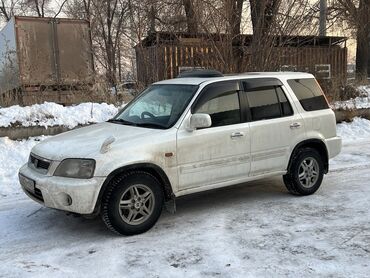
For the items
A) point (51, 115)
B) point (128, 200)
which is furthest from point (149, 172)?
point (51, 115)

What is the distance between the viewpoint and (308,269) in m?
4.28

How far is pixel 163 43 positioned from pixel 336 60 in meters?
11.2

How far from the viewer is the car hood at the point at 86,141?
5.13 metres

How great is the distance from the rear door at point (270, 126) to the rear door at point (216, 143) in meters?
0.15

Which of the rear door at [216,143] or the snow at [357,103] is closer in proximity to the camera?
the rear door at [216,143]

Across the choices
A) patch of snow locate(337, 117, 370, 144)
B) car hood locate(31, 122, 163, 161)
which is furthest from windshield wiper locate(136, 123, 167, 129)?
patch of snow locate(337, 117, 370, 144)

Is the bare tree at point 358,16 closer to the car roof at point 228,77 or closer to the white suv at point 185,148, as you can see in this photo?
the car roof at point 228,77

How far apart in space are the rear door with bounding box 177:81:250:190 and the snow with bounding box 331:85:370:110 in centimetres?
793

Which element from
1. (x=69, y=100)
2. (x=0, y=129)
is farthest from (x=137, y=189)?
(x=69, y=100)

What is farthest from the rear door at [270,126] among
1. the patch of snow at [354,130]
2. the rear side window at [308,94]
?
the patch of snow at [354,130]

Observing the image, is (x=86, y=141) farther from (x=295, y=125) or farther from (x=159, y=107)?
(x=295, y=125)

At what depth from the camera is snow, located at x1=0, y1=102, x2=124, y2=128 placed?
9.79 metres

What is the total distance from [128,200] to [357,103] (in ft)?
36.7

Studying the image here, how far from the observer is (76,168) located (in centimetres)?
505
